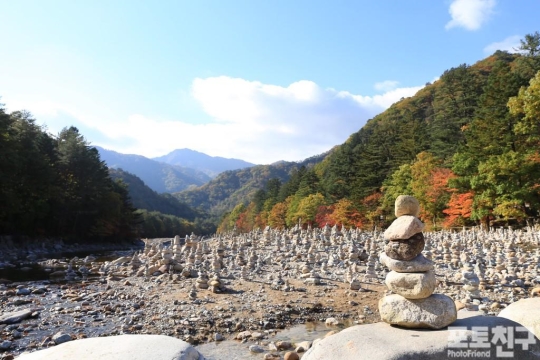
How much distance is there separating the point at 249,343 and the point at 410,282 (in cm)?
435

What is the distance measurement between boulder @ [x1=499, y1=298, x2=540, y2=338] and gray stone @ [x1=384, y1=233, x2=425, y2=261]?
7.08ft

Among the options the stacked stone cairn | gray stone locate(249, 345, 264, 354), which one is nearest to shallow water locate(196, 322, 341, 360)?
gray stone locate(249, 345, 264, 354)

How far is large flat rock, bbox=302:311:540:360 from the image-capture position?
208 inches

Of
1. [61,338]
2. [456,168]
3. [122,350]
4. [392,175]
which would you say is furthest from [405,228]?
[392,175]

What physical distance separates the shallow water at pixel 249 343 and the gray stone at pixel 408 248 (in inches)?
126

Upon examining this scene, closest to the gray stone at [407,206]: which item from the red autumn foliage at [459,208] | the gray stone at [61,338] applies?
the gray stone at [61,338]

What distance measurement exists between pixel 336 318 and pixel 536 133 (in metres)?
25.5

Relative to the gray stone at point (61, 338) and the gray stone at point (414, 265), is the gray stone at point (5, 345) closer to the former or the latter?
the gray stone at point (61, 338)

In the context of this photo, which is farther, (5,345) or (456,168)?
(456,168)

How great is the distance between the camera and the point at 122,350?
5.44 meters

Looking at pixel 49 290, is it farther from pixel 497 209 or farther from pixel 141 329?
pixel 497 209

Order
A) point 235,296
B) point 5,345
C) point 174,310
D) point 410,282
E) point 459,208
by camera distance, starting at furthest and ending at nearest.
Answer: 1. point 459,208
2. point 235,296
3. point 174,310
4. point 5,345
5. point 410,282

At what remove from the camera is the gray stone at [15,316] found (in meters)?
Answer: 10.5

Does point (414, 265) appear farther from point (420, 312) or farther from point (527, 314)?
point (527, 314)
